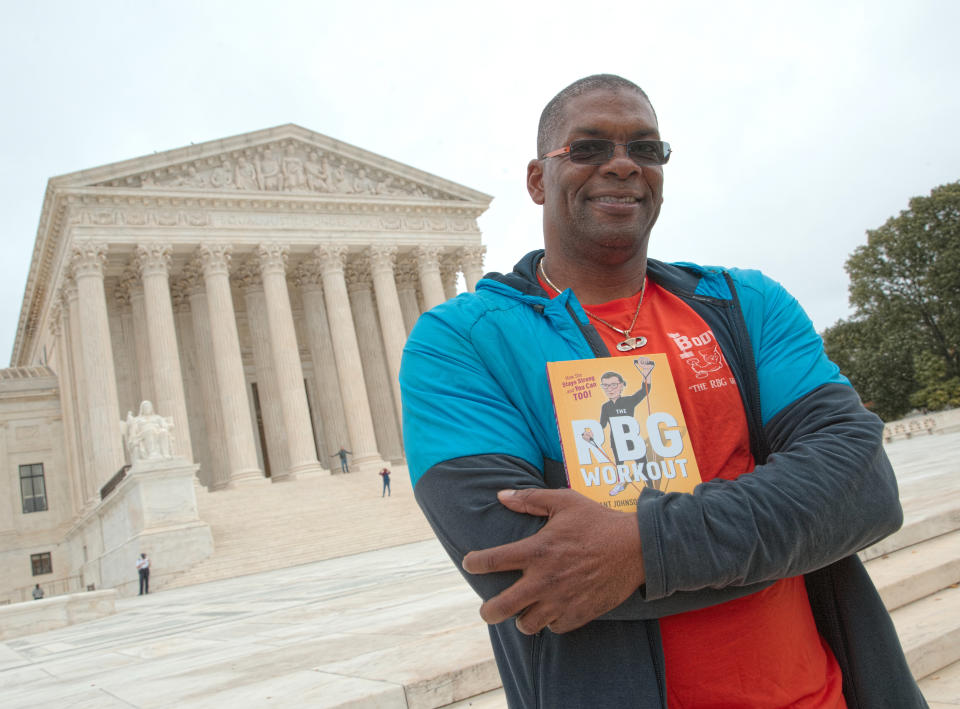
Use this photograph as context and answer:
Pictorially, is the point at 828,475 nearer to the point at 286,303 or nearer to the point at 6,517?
the point at 286,303

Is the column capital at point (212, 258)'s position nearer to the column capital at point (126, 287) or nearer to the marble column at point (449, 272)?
the column capital at point (126, 287)

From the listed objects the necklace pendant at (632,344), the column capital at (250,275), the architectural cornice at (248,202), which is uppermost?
the architectural cornice at (248,202)

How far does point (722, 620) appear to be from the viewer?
2260mm

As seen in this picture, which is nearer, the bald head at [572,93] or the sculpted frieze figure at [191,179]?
the bald head at [572,93]

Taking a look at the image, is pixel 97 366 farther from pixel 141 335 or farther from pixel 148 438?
pixel 148 438

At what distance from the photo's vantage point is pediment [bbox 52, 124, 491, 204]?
38.4 m

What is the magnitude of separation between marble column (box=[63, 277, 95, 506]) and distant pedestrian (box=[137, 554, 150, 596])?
1154 centimetres

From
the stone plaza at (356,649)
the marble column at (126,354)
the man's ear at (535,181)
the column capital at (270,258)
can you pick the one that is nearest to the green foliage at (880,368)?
the column capital at (270,258)

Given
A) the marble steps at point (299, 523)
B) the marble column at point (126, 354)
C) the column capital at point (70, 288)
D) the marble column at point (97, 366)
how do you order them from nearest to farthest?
the marble steps at point (299, 523) → the marble column at point (97, 366) → the column capital at point (70, 288) → the marble column at point (126, 354)

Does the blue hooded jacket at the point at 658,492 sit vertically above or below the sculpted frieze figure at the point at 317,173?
below

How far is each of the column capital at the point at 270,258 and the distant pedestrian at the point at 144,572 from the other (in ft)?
62.2

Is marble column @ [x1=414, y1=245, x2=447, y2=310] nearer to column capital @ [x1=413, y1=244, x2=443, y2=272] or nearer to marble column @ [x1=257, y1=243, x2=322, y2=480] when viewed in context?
column capital @ [x1=413, y1=244, x2=443, y2=272]

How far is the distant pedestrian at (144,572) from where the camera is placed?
24.2 metres

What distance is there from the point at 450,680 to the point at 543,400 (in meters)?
2.63
